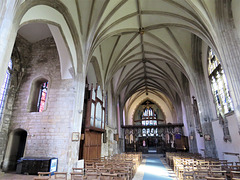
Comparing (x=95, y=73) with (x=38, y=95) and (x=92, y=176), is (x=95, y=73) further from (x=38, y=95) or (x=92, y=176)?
(x=92, y=176)

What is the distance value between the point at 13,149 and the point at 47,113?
295 cm

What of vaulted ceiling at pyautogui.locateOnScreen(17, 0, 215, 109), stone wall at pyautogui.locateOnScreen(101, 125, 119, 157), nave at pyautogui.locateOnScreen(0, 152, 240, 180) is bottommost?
nave at pyautogui.locateOnScreen(0, 152, 240, 180)

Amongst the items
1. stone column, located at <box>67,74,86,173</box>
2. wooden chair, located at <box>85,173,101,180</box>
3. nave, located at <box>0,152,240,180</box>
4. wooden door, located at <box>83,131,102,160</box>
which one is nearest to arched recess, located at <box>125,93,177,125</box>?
wooden door, located at <box>83,131,102,160</box>

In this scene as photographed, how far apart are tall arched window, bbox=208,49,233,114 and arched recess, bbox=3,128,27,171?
11.5m

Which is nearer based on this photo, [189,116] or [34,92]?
[34,92]

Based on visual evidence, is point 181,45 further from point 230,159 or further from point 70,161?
point 70,161

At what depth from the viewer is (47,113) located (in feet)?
27.3

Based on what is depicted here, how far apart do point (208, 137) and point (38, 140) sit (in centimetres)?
1022

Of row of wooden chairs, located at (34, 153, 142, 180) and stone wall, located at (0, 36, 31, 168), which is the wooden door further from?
stone wall, located at (0, 36, 31, 168)

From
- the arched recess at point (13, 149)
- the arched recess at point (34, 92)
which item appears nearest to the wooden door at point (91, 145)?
the arched recess at point (34, 92)

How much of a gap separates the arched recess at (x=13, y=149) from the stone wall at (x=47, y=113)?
5 cm

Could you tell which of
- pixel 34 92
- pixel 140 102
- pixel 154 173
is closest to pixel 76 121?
pixel 34 92

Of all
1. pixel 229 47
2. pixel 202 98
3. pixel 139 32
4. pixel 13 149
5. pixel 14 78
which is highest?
pixel 139 32

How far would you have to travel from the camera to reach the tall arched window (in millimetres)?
8305
